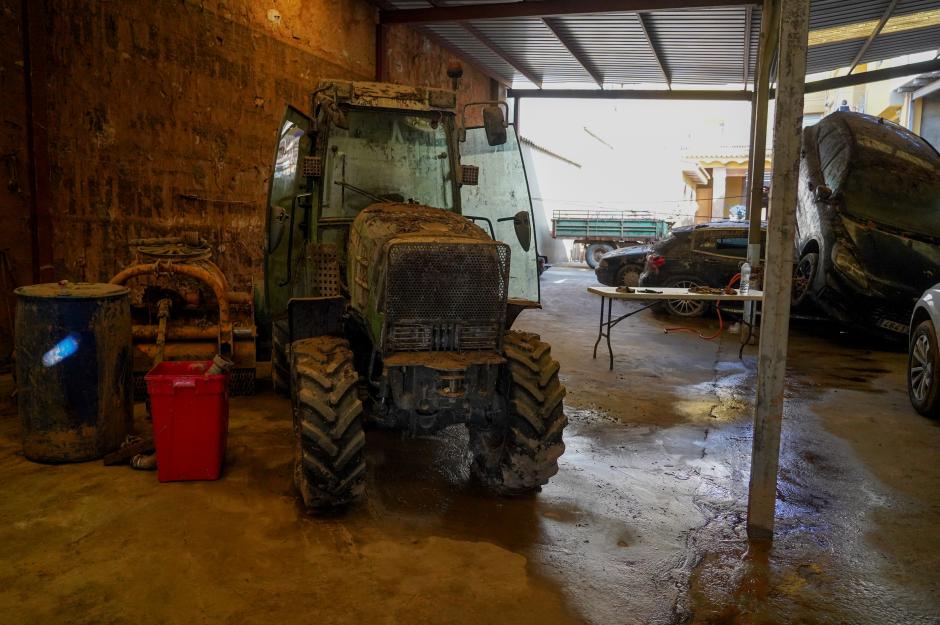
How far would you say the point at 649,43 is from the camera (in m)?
12.4

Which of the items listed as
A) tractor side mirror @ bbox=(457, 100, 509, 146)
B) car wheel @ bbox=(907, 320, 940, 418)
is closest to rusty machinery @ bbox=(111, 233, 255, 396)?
tractor side mirror @ bbox=(457, 100, 509, 146)

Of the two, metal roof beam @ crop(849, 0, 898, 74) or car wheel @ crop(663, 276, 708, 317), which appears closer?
metal roof beam @ crop(849, 0, 898, 74)

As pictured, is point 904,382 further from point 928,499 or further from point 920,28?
point 920,28

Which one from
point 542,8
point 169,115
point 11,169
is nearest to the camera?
point 11,169

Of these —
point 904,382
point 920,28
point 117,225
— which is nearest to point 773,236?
point 904,382

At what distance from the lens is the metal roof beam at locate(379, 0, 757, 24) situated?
9.54m

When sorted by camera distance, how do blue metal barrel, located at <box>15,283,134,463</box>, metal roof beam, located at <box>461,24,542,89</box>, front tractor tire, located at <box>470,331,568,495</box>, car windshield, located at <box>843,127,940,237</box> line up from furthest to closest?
1. metal roof beam, located at <box>461,24,542,89</box>
2. car windshield, located at <box>843,127,940,237</box>
3. blue metal barrel, located at <box>15,283,134,463</box>
4. front tractor tire, located at <box>470,331,568,495</box>

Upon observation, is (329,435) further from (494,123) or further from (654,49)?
(654,49)

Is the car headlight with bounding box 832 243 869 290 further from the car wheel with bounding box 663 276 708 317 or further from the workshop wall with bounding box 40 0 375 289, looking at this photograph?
the workshop wall with bounding box 40 0 375 289

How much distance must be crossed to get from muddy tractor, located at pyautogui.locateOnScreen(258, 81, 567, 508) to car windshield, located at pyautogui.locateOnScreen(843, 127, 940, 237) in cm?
624

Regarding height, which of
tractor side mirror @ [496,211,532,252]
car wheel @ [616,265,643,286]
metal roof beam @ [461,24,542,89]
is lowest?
car wheel @ [616,265,643,286]

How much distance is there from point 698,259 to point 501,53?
219 inches

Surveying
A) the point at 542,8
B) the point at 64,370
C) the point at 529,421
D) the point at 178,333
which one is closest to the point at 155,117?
the point at 178,333

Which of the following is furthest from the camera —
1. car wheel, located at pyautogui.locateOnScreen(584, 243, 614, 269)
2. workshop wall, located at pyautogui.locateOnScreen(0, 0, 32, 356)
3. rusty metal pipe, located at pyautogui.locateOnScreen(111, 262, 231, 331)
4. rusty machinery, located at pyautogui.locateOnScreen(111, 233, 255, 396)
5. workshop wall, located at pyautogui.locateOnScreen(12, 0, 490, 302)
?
car wheel, located at pyautogui.locateOnScreen(584, 243, 614, 269)
